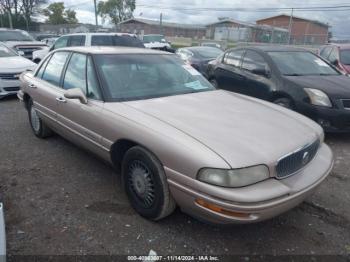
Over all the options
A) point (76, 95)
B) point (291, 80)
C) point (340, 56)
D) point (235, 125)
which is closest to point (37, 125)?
point (76, 95)

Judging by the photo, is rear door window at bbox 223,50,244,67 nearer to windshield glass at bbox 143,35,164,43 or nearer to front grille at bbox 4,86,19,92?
front grille at bbox 4,86,19,92

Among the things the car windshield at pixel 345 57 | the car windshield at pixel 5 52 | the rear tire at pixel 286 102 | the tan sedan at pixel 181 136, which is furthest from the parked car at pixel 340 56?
the car windshield at pixel 5 52

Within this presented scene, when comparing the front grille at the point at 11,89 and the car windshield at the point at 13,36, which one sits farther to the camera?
the car windshield at the point at 13,36

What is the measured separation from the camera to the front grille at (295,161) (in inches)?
101

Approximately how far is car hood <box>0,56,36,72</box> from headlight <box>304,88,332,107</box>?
677 cm

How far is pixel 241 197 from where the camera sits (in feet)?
7.57

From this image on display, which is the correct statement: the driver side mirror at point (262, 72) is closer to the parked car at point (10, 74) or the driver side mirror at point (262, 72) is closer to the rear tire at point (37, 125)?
the rear tire at point (37, 125)

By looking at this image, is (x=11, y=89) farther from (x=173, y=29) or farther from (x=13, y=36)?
(x=173, y=29)

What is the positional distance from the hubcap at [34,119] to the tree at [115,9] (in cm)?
7428

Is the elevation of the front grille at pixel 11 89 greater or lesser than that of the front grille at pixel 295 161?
lesser

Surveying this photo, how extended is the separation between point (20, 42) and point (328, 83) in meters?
12.5

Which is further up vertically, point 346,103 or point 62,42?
point 62,42

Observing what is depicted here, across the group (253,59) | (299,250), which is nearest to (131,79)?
(299,250)

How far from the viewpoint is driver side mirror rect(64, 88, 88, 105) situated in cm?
334
